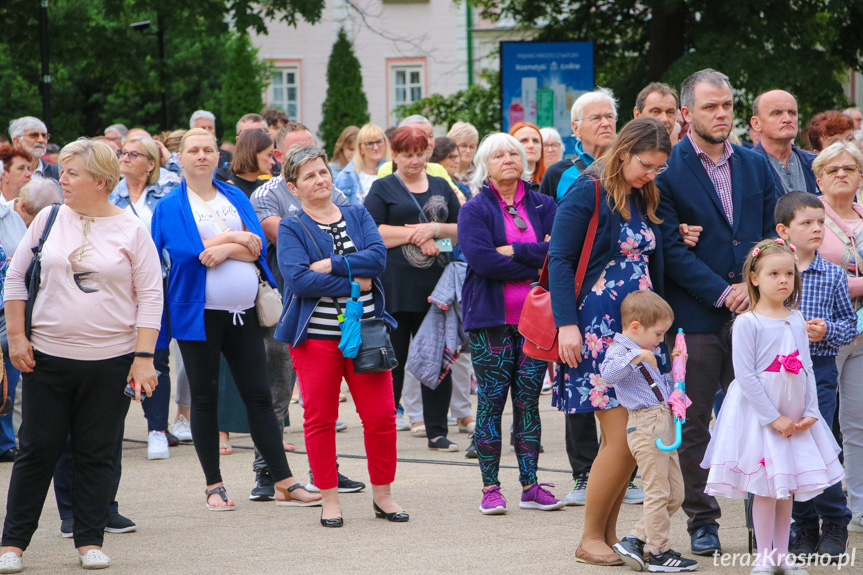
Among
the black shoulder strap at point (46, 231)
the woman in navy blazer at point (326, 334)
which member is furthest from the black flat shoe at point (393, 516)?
the black shoulder strap at point (46, 231)

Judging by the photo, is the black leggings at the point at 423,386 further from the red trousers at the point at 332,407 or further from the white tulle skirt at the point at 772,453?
the white tulle skirt at the point at 772,453

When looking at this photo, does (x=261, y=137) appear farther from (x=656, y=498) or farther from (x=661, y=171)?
(x=656, y=498)

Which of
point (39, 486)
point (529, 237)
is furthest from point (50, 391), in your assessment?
point (529, 237)

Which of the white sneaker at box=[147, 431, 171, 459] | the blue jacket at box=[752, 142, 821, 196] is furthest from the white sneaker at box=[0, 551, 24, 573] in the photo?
the blue jacket at box=[752, 142, 821, 196]

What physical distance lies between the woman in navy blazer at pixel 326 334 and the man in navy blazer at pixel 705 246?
5.25ft

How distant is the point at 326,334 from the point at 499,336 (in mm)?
948

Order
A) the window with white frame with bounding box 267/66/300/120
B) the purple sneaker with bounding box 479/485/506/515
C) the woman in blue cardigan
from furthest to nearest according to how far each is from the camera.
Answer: the window with white frame with bounding box 267/66/300/120
the woman in blue cardigan
the purple sneaker with bounding box 479/485/506/515

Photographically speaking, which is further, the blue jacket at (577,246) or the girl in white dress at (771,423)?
the blue jacket at (577,246)

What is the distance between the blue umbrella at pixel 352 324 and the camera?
6055 mm

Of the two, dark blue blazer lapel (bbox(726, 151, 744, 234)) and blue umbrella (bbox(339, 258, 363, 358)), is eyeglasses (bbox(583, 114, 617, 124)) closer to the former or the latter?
dark blue blazer lapel (bbox(726, 151, 744, 234))

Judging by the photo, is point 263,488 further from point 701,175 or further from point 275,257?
point 701,175

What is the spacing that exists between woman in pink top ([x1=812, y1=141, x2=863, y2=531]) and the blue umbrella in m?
2.34

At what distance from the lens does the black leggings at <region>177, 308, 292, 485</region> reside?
6520mm

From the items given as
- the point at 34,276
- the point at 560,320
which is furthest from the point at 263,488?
the point at 560,320
